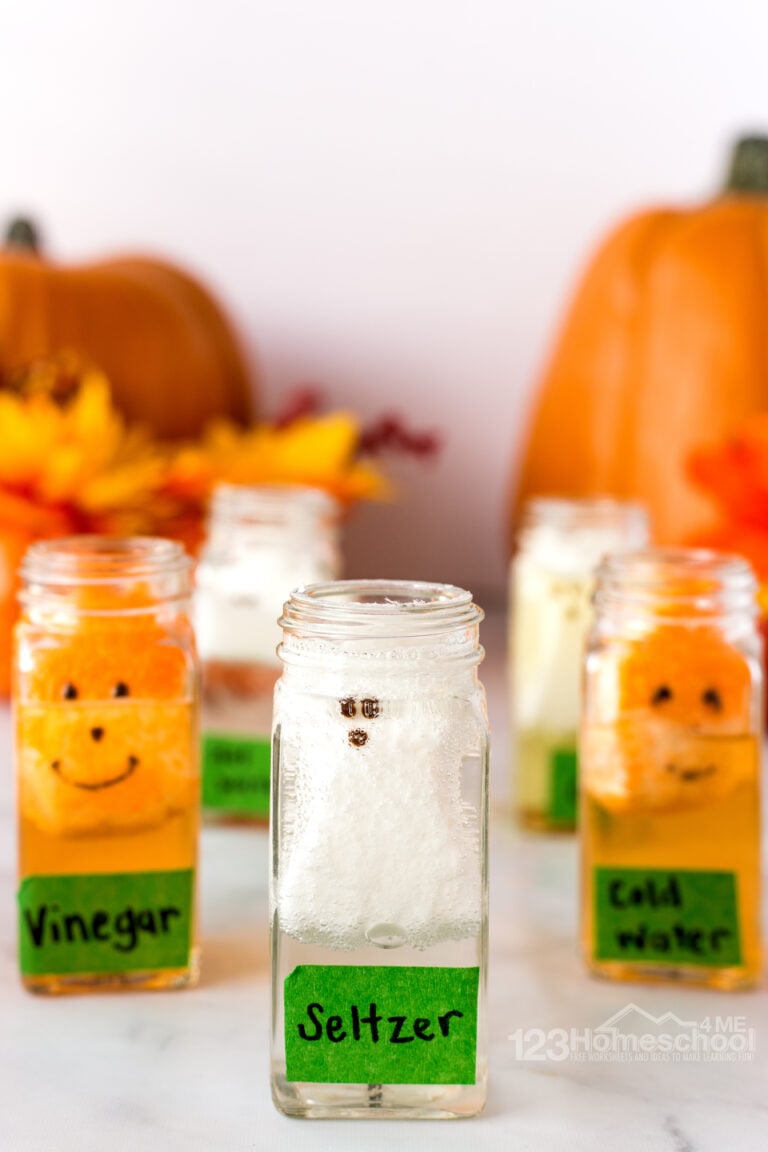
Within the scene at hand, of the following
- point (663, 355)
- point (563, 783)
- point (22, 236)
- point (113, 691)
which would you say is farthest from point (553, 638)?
point (22, 236)

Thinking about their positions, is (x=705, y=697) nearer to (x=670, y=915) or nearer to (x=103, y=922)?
(x=670, y=915)

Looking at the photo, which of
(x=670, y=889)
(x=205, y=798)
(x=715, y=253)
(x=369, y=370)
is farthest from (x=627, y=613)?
(x=369, y=370)

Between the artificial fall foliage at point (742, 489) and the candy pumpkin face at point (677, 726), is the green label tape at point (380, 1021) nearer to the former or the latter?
the candy pumpkin face at point (677, 726)

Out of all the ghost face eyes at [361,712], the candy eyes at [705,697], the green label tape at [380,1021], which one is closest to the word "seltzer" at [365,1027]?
the green label tape at [380,1021]

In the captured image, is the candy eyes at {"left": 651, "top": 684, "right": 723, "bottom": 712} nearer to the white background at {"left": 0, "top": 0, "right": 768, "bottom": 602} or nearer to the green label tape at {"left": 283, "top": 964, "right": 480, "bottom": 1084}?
the green label tape at {"left": 283, "top": 964, "right": 480, "bottom": 1084}

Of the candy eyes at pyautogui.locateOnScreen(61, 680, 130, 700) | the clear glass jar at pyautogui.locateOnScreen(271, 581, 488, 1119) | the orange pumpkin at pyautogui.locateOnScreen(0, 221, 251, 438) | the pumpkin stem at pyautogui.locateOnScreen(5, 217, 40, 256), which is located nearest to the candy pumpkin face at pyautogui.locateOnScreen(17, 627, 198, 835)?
the candy eyes at pyautogui.locateOnScreen(61, 680, 130, 700)

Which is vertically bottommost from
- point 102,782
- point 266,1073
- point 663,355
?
point 266,1073
